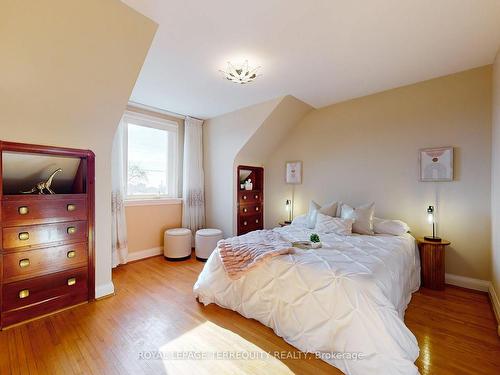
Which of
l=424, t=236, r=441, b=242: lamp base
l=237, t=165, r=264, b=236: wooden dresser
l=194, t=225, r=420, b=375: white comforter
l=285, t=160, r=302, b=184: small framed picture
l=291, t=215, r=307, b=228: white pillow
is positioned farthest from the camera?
l=237, t=165, r=264, b=236: wooden dresser

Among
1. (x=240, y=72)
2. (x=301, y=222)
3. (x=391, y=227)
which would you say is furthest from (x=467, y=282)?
(x=240, y=72)

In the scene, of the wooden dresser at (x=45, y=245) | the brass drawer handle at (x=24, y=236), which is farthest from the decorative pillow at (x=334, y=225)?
the brass drawer handle at (x=24, y=236)

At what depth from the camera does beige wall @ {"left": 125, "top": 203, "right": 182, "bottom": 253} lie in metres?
3.74

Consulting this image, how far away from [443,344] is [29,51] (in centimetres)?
383

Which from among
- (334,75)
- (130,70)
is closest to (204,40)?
(130,70)

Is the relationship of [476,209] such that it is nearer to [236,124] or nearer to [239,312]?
[239,312]

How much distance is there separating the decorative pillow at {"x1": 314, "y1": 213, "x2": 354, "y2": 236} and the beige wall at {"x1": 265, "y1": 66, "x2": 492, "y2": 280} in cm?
73

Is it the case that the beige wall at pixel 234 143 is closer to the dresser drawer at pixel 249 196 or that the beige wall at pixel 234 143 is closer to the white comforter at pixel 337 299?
the dresser drawer at pixel 249 196

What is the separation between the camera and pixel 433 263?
2734mm

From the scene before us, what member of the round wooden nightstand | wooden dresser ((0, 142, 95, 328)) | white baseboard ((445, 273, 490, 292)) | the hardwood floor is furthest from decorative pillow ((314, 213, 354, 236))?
wooden dresser ((0, 142, 95, 328))

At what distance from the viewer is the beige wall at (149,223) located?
374cm

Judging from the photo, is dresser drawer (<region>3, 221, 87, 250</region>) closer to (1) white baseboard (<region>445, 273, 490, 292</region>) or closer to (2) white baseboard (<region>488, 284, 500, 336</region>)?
(2) white baseboard (<region>488, 284, 500, 336</region>)

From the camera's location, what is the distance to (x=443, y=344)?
179 cm

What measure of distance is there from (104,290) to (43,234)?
86cm
